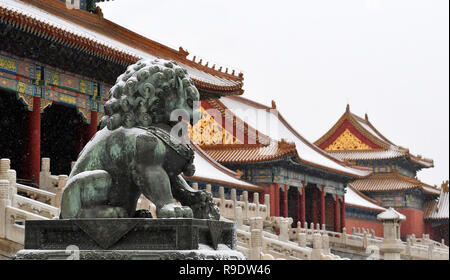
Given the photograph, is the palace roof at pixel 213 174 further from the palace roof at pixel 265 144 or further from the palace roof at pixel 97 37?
the palace roof at pixel 97 37

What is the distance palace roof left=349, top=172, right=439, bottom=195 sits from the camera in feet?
141

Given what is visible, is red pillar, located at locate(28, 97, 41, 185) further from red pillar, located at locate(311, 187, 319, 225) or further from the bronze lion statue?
red pillar, located at locate(311, 187, 319, 225)

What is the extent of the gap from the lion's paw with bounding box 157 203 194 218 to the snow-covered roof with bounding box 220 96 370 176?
26110mm

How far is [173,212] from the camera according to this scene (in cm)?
432

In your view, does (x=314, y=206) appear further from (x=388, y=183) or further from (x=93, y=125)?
(x=93, y=125)

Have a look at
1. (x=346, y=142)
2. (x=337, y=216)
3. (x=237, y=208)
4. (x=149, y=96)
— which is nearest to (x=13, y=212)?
(x=149, y=96)

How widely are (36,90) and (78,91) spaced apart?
1.37 meters

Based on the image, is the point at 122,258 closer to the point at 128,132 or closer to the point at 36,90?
the point at 128,132

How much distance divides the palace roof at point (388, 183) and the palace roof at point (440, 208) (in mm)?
1425

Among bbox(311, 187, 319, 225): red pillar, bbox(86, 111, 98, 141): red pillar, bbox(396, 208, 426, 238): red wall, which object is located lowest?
bbox(396, 208, 426, 238): red wall

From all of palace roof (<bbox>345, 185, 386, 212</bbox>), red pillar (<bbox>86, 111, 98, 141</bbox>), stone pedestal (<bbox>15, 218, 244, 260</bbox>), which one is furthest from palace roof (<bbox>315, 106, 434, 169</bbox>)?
stone pedestal (<bbox>15, 218, 244, 260</bbox>)

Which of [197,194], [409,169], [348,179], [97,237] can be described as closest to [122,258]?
[97,237]
